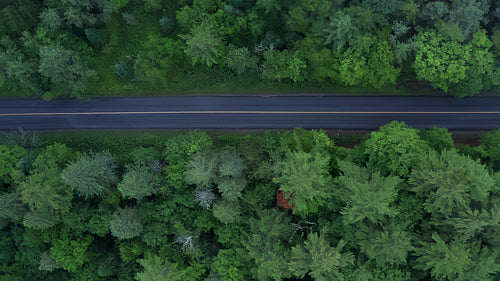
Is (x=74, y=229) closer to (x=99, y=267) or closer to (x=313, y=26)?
(x=99, y=267)

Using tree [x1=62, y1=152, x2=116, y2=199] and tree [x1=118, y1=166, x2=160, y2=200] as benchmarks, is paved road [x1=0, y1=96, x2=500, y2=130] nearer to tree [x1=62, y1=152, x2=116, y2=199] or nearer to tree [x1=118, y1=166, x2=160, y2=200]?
tree [x1=62, y1=152, x2=116, y2=199]

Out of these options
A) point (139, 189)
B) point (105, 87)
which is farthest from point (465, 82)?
point (105, 87)

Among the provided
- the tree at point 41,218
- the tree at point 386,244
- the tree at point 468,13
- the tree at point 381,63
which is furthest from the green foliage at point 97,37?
the tree at point 468,13

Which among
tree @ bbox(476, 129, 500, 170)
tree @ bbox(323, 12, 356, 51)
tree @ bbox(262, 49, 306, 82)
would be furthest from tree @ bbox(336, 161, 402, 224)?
tree @ bbox(323, 12, 356, 51)

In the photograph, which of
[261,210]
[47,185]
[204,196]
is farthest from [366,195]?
[47,185]

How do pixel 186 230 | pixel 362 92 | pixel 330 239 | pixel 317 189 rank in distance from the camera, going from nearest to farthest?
pixel 317 189 → pixel 330 239 → pixel 186 230 → pixel 362 92

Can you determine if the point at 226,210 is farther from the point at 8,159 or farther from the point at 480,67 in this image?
the point at 480,67

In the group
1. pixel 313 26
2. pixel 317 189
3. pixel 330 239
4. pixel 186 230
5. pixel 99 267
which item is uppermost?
pixel 313 26
